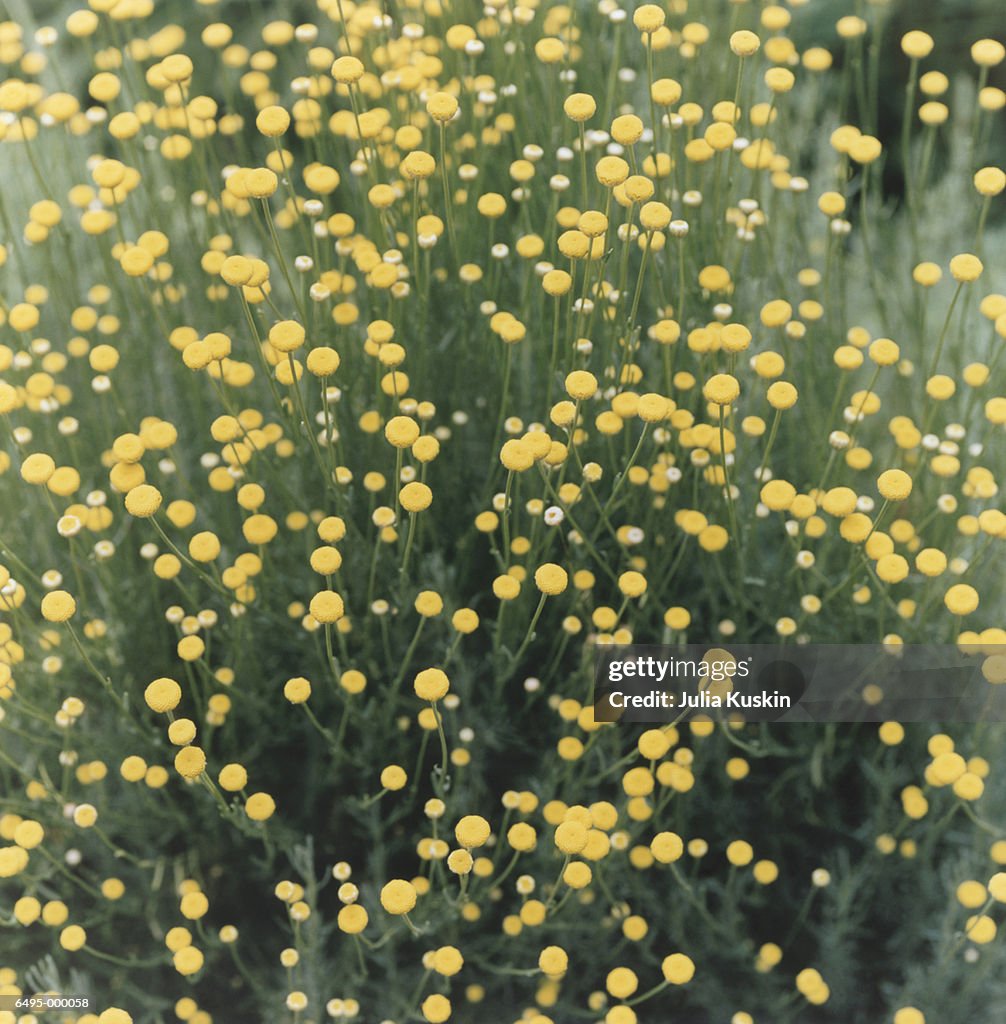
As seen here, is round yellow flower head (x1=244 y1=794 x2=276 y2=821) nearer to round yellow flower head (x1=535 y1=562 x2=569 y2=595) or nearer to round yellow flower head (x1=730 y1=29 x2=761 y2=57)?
round yellow flower head (x1=535 y1=562 x2=569 y2=595)

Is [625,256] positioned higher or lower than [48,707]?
higher

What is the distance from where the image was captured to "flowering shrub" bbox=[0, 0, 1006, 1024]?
1.15 metres

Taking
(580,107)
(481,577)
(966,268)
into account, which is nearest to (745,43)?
(580,107)

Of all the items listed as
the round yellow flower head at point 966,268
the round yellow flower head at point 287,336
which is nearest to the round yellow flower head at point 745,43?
the round yellow flower head at point 966,268

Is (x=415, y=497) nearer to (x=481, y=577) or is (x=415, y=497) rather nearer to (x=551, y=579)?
(x=551, y=579)

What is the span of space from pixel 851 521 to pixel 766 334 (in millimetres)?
432

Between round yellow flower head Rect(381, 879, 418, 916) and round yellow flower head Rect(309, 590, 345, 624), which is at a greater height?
round yellow flower head Rect(309, 590, 345, 624)

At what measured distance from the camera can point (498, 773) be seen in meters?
1.36

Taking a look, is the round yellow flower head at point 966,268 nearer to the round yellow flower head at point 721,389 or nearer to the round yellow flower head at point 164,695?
the round yellow flower head at point 721,389

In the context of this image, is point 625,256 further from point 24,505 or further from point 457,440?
point 24,505

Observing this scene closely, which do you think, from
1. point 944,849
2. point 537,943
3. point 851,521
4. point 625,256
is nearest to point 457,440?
point 625,256

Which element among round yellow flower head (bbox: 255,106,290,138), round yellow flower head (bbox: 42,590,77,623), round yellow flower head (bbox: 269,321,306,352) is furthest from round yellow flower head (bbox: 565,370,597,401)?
round yellow flower head (bbox: 42,590,77,623)

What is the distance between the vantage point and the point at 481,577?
4.50 ft

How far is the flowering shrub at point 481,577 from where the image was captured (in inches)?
45.1
